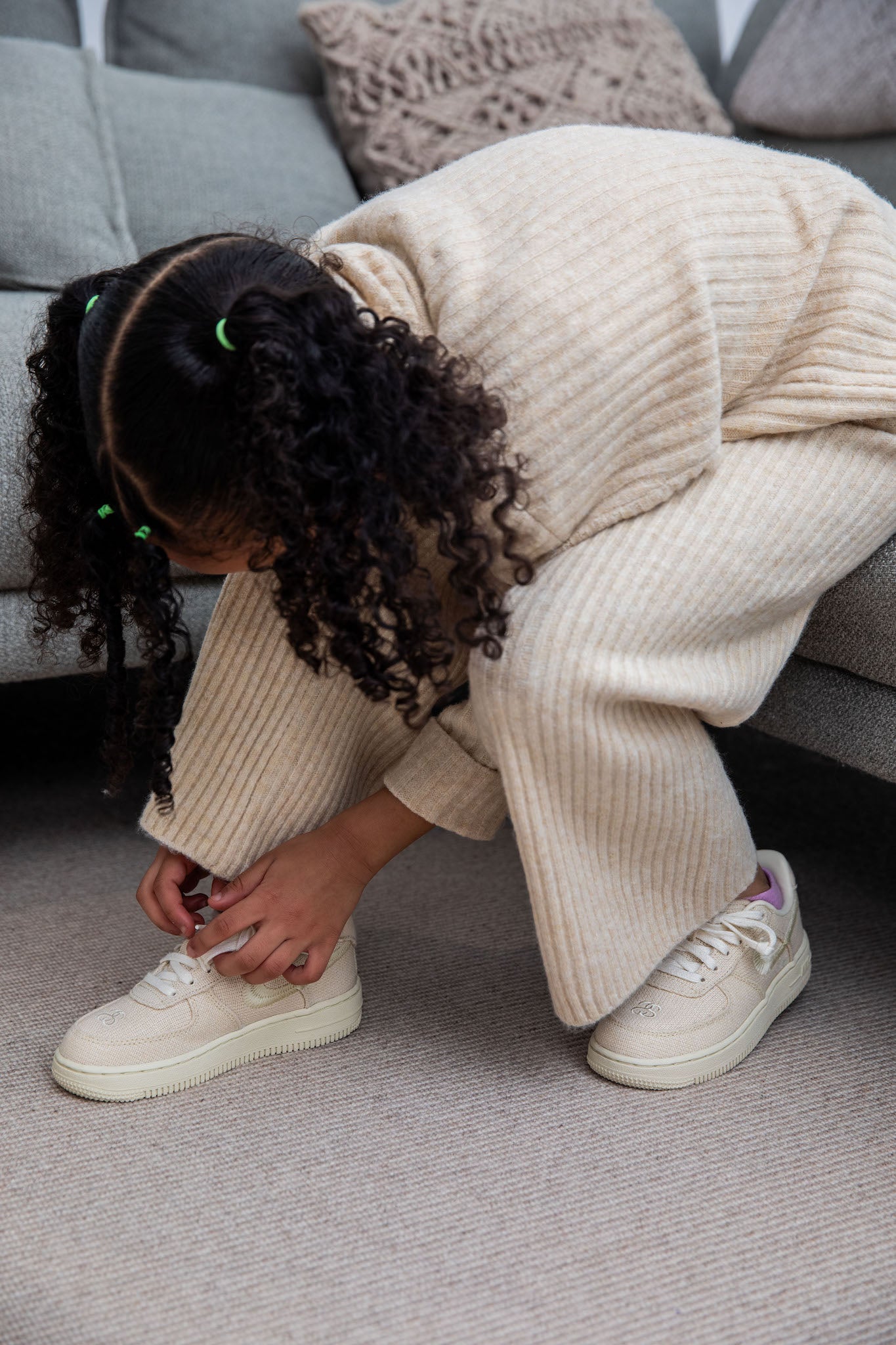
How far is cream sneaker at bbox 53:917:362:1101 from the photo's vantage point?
30.6 inches

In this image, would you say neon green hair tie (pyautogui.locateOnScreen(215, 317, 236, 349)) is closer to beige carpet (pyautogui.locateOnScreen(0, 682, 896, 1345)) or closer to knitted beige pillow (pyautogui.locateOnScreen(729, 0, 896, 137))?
beige carpet (pyautogui.locateOnScreen(0, 682, 896, 1345))

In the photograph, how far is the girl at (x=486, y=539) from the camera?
0.66 m

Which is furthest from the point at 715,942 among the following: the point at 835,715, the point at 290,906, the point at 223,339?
the point at 223,339

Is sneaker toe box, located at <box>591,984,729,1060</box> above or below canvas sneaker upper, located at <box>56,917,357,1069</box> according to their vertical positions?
above

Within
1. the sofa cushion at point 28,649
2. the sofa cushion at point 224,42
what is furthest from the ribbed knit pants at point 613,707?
the sofa cushion at point 224,42

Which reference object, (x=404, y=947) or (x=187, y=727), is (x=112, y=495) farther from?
(x=404, y=947)

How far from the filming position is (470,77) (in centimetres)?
146

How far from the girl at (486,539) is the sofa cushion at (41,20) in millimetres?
1011

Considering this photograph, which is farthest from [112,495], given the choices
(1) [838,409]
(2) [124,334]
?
(1) [838,409]

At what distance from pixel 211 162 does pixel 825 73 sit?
804mm

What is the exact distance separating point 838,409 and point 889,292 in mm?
100

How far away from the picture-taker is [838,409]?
0.78 meters

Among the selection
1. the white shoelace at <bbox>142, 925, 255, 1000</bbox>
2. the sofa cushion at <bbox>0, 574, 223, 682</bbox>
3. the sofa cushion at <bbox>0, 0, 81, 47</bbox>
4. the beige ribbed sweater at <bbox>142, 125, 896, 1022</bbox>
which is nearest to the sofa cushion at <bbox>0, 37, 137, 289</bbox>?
the sofa cushion at <bbox>0, 0, 81, 47</bbox>

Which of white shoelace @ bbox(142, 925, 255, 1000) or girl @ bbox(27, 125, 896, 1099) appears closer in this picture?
girl @ bbox(27, 125, 896, 1099)
